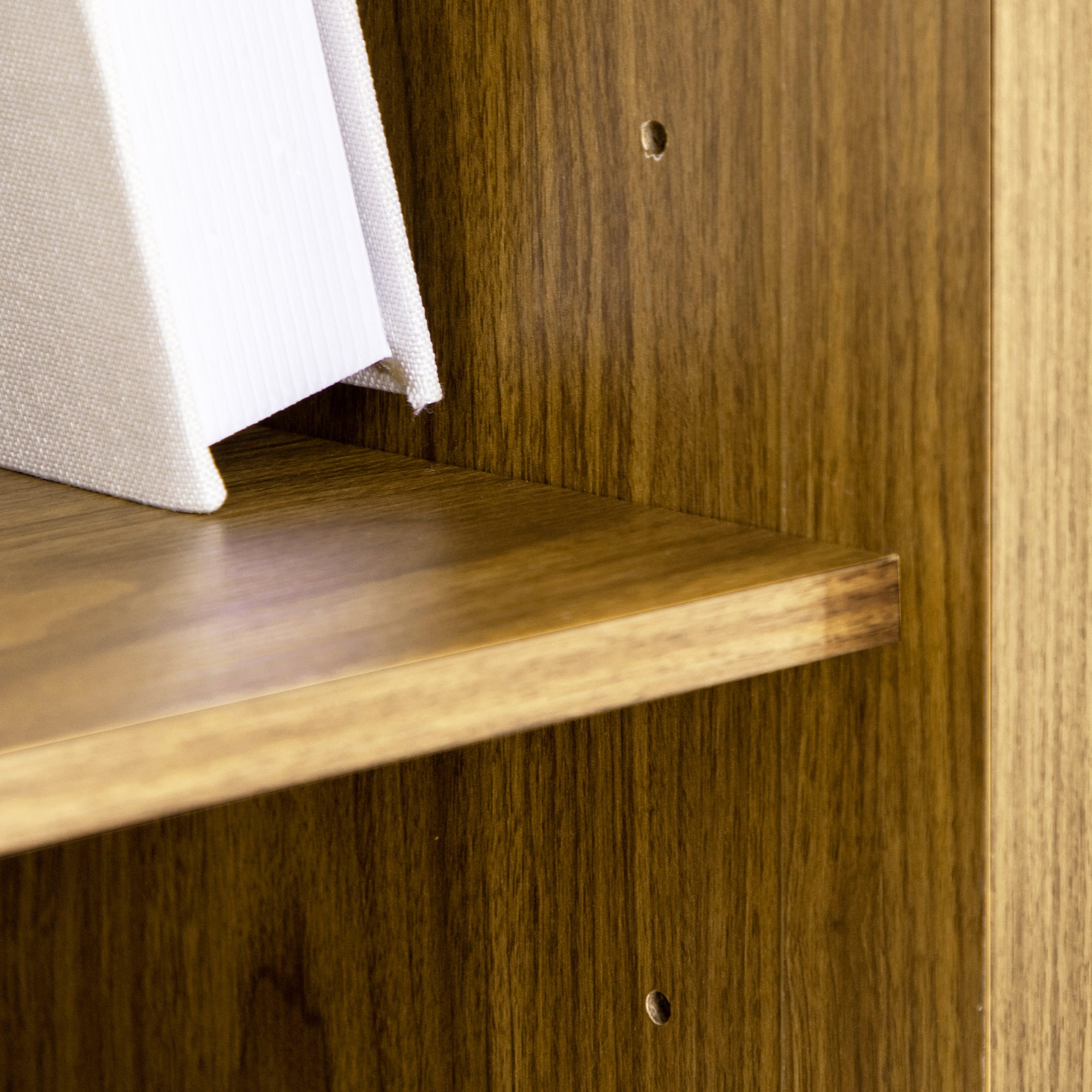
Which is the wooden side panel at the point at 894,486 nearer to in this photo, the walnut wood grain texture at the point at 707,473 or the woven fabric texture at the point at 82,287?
the walnut wood grain texture at the point at 707,473

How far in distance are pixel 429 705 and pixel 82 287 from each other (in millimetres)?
211

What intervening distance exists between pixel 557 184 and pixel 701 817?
212 mm

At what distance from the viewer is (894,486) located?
0.40 meters

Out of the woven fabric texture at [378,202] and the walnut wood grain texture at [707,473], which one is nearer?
the walnut wood grain texture at [707,473]

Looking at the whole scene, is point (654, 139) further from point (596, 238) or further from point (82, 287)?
point (82, 287)

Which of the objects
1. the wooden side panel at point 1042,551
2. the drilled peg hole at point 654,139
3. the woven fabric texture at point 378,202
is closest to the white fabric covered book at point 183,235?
the woven fabric texture at point 378,202

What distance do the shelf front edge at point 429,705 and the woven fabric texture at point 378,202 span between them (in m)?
0.18

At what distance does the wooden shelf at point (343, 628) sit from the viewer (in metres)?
0.31

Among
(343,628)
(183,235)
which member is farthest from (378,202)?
(343,628)

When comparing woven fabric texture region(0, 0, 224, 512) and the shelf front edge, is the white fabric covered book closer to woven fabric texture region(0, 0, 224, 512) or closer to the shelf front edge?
woven fabric texture region(0, 0, 224, 512)

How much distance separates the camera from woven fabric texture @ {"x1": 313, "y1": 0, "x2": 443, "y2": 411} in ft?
1.66

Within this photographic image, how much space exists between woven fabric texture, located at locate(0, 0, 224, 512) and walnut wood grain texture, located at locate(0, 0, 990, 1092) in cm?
12

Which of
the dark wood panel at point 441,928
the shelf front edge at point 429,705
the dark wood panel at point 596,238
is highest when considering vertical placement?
the dark wood panel at point 596,238

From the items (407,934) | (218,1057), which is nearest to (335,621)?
(407,934)
